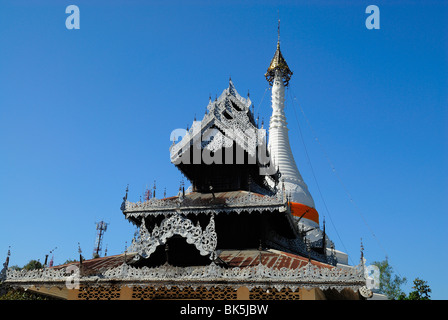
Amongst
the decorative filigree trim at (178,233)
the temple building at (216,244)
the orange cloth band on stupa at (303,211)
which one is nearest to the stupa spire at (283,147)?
the orange cloth band on stupa at (303,211)

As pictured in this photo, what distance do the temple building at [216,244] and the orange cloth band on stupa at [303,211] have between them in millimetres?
7445

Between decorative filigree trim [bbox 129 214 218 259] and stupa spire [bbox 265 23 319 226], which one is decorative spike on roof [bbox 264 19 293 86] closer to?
stupa spire [bbox 265 23 319 226]

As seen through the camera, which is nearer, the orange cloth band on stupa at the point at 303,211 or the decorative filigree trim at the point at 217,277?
the decorative filigree trim at the point at 217,277

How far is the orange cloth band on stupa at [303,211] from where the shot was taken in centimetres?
3359

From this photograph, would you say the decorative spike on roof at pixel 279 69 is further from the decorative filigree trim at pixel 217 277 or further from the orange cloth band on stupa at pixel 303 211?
the decorative filigree trim at pixel 217 277

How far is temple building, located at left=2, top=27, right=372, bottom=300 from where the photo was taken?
576 inches

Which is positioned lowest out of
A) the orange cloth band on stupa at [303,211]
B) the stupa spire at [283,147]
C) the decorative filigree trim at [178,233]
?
the decorative filigree trim at [178,233]

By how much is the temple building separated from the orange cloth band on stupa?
7445mm

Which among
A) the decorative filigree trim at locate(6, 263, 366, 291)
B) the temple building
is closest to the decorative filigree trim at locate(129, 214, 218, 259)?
the temple building

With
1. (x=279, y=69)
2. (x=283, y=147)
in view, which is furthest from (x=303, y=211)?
(x=279, y=69)

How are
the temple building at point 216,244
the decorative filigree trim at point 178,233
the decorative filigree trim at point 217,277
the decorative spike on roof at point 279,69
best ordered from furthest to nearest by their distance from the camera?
the decorative spike on roof at point 279,69
the decorative filigree trim at point 178,233
the temple building at point 216,244
the decorative filigree trim at point 217,277

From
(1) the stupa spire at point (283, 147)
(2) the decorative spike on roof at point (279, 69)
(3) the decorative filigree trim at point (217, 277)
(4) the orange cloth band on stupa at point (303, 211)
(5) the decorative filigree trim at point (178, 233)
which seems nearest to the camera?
(3) the decorative filigree trim at point (217, 277)

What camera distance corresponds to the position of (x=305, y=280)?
46.0ft
